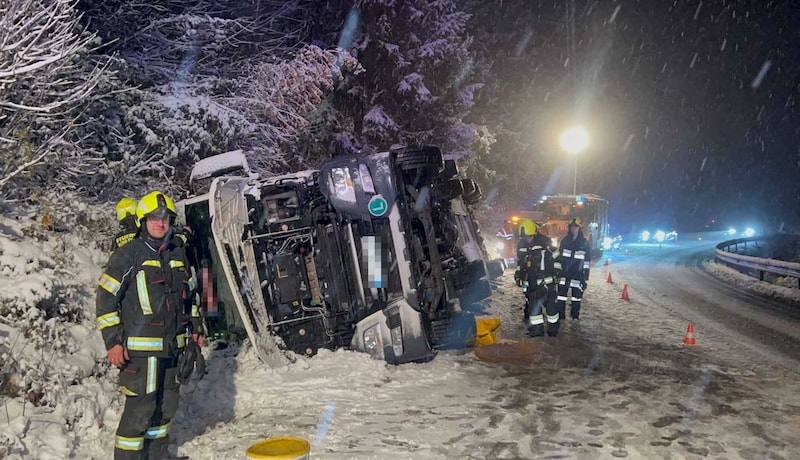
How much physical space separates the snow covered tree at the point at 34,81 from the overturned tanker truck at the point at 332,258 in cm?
172

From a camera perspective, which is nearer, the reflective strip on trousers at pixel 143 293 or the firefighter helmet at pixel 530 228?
the reflective strip on trousers at pixel 143 293

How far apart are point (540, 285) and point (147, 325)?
6.57 metres

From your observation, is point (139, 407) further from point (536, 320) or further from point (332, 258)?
point (536, 320)

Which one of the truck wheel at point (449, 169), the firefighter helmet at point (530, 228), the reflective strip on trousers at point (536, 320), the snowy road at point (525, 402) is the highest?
the truck wheel at point (449, 169)

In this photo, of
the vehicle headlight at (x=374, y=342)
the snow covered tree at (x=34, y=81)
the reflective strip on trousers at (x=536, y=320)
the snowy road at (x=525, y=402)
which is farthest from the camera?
the reflective strip on trousers at (x=536, y=320)

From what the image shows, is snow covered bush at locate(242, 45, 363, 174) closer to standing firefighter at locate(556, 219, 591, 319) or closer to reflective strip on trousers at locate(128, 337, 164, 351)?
standing firefighter at locate(556, 219, 591, 319)

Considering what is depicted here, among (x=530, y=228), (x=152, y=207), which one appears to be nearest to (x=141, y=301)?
(x=152, y=207)

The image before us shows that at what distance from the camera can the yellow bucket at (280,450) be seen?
3443mm

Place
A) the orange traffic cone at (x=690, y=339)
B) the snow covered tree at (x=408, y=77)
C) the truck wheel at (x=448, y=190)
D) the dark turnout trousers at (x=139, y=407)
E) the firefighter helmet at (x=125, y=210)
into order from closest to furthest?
1. the dark turnout trousers at (x=139, y=407)
2. the firefighter helmet at (x=125, y=210)
3. the orange traffic cone at (x=690, y=339)
4. the truck wheel at (x=448, y=190)
5. the snow covered tree at (x=408, y=77)

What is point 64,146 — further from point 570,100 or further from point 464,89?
point 570,100

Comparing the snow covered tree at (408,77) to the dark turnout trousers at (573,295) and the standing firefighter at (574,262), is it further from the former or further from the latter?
the dark turnout trousers at (573,295)

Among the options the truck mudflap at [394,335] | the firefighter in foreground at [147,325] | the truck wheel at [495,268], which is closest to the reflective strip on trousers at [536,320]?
the truck wheel at [495,268]

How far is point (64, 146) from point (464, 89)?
16.8m

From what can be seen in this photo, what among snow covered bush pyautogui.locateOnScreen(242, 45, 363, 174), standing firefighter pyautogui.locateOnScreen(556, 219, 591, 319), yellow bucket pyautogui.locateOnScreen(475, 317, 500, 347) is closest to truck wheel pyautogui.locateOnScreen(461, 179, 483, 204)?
standing firefighter pyautogui.locateOnScreen(556, 219, 591, 319)
